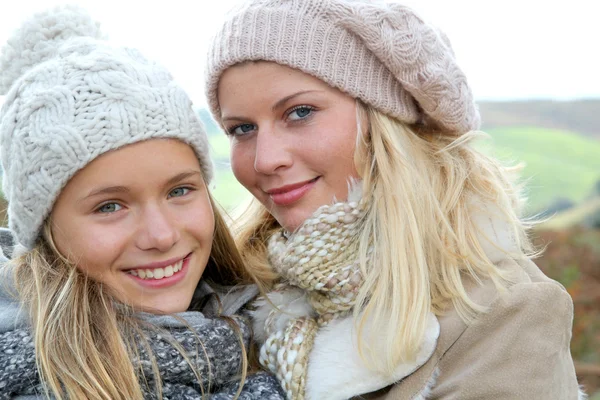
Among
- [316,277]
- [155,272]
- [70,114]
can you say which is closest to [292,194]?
[316,277]

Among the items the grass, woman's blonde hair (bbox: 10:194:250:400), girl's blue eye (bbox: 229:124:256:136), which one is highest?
girl's blue eye (bbox: 229:124:256:136)

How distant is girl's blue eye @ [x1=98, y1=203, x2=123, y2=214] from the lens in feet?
7.89

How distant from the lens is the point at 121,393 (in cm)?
228

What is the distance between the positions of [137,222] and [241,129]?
615 mm

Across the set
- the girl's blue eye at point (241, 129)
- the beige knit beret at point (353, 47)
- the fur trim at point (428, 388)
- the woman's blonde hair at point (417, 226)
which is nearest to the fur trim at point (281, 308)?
the woman's blonde hair at point (417, 226)

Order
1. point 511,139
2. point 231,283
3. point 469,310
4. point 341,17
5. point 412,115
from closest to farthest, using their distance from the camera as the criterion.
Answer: point 469,310
point 341,17
point 412,115
point 231,283
point 511,139

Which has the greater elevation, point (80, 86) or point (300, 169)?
point (80, 86)

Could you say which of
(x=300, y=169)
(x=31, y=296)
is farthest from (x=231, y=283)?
(x=31, y=296)

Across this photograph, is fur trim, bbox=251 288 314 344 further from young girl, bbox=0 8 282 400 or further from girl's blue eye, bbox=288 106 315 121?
girl's blue eye, bbox=288 106 315 121

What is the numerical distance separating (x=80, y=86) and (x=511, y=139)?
8241mm

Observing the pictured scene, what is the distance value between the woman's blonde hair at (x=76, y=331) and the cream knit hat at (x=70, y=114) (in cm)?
15

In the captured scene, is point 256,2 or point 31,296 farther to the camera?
point 256,2

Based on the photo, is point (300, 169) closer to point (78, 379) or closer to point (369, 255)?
point (369, 255)

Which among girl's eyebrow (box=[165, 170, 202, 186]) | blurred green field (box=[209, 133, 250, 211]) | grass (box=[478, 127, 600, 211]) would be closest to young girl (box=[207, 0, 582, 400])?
blurred green field (box=[209, 133, 250, 211])
